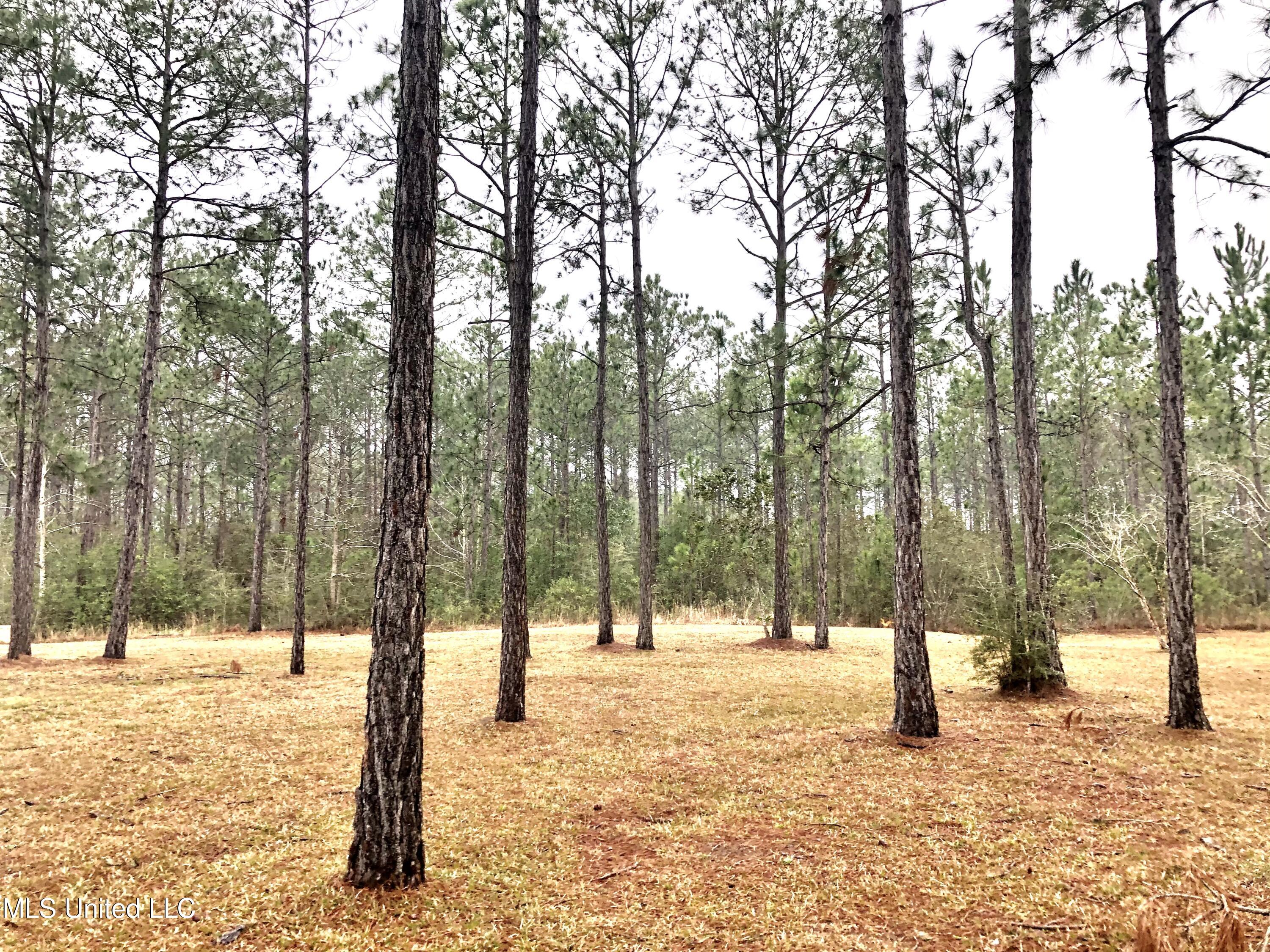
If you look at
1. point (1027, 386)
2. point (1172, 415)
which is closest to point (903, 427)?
point (1172, 415)

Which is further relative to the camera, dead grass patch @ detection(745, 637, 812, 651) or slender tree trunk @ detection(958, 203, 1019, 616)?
dead grass patch @ detection(745, 637, 812, 651)

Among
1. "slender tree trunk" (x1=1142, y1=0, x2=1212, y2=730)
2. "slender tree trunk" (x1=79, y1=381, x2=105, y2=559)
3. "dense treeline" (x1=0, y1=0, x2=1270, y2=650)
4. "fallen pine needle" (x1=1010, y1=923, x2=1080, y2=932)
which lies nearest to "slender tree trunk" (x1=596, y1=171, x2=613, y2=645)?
"dense treeline" (x1=0, y1=0, x2=1270, y2=650)

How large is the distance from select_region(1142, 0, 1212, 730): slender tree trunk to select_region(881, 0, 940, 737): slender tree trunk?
205 cm

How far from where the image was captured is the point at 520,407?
6914mm

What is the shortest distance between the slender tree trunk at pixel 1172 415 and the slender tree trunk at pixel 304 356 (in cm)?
997

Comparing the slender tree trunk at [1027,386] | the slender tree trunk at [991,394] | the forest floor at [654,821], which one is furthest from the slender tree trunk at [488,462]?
the slender tree trunk at [1027,386]

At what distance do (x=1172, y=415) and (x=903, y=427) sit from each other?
2.33 metres

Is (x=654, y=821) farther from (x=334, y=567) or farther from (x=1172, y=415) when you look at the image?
(x=334, y=567)

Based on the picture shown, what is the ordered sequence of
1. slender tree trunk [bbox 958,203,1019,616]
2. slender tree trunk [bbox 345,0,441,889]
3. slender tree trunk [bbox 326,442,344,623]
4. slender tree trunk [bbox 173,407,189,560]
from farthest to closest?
slender tree trunk [bbox 173,407,189,560] < slender tree trunk [bbox 326,442,344,623] < slender tree trunk [bbox 958,203,1019,616] < slender tree trunk [bbox 345,0,441,889]

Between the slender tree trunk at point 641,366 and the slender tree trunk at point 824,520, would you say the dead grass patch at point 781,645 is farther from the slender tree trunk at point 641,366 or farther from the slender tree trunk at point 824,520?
the slender tree trunk at point 641,366

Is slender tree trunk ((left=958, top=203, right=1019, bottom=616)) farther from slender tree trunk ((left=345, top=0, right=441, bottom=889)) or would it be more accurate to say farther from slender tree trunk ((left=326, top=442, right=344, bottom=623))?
slender tree trunk ((left=326, top=442, right=344, bottom=623))

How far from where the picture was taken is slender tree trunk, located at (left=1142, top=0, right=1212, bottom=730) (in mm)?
5461

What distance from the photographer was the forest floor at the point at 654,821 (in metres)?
2.71

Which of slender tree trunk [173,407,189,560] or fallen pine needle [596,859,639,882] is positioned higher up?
slender tree trunk [173,407,189,560]
